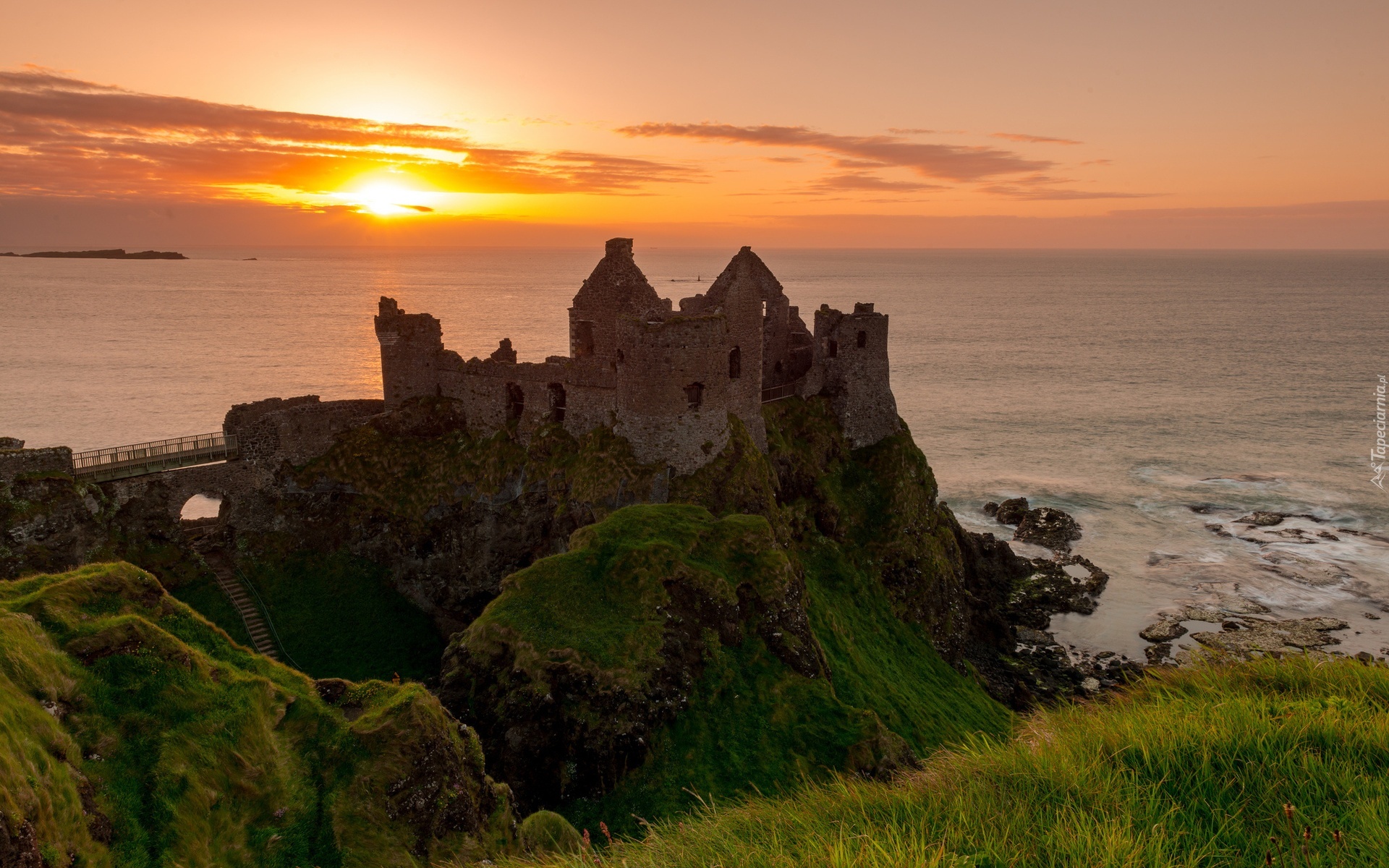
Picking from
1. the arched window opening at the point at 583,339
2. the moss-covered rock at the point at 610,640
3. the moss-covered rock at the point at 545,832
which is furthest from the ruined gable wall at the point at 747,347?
the moss-covered rock at the point at 545,832

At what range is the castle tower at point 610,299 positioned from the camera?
36.9 meters

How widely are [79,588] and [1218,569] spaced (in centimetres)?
6025

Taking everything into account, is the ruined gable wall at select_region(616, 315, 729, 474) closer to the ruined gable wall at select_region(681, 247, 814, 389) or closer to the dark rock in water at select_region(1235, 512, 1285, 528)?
the ruined gable wall at select_region(681, 247, 814, 389)

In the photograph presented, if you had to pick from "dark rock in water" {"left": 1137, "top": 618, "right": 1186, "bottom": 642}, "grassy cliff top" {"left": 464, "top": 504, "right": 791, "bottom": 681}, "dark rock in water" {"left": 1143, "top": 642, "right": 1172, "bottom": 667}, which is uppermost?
"grassy cliff top" {"left": 464, "top": 504, "right": 791, "bottom": 681}

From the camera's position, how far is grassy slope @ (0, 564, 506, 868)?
1125 centimetres

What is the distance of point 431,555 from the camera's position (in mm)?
36812

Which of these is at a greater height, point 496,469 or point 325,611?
point 496,469

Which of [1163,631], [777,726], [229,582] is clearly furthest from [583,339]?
[1163,631]

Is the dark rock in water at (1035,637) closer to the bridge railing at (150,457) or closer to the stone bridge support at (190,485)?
the stone bridge support at (190,485)

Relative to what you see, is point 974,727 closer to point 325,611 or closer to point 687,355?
point 687,355

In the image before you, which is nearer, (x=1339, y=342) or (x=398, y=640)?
(x=398, y=640)

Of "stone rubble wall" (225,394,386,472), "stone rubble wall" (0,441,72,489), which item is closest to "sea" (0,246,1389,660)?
"stone rubble wall" (225,394,386,472)

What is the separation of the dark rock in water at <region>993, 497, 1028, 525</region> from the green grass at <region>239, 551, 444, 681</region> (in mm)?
43850

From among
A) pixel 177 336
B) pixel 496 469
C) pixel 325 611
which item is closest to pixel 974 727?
pixel 496 469
